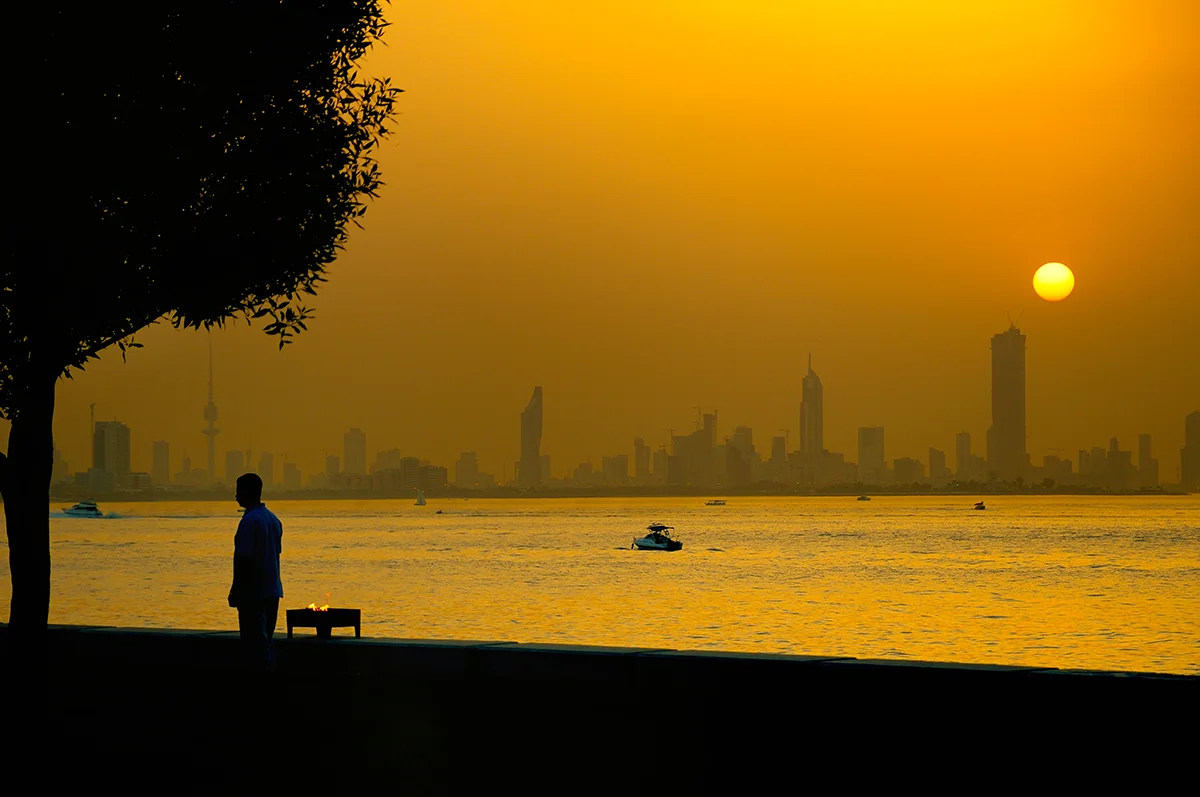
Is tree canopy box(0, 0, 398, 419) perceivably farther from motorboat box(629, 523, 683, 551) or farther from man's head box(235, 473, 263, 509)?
motorboat box(629, 523, 683, 551)

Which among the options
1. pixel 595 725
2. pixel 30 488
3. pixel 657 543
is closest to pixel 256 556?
pixel 595 725

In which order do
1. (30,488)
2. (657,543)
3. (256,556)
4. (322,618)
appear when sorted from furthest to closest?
(657,543), (322,618), (30,488), (256,556)

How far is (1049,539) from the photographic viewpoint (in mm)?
199375

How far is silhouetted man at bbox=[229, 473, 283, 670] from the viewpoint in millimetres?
14242

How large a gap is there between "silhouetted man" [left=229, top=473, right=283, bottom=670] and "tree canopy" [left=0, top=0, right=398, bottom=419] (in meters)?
3.64

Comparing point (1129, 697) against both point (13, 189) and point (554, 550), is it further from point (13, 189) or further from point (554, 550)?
point (554, 550)

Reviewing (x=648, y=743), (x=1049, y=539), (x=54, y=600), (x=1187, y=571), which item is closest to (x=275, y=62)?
(x=648, y=743)

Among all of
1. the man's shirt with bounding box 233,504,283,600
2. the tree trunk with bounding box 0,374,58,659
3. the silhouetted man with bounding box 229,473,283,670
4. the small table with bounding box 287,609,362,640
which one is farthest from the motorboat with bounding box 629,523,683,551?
the man's shirt with bounding box 233,504,283,600

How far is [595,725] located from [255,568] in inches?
144

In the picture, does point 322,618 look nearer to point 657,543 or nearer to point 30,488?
point 30,488

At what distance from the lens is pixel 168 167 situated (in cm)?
1617

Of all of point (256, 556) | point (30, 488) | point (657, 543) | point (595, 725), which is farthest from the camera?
point (657, 543)

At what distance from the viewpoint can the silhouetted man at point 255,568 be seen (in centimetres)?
1424

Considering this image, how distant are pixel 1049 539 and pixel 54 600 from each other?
138 meters
